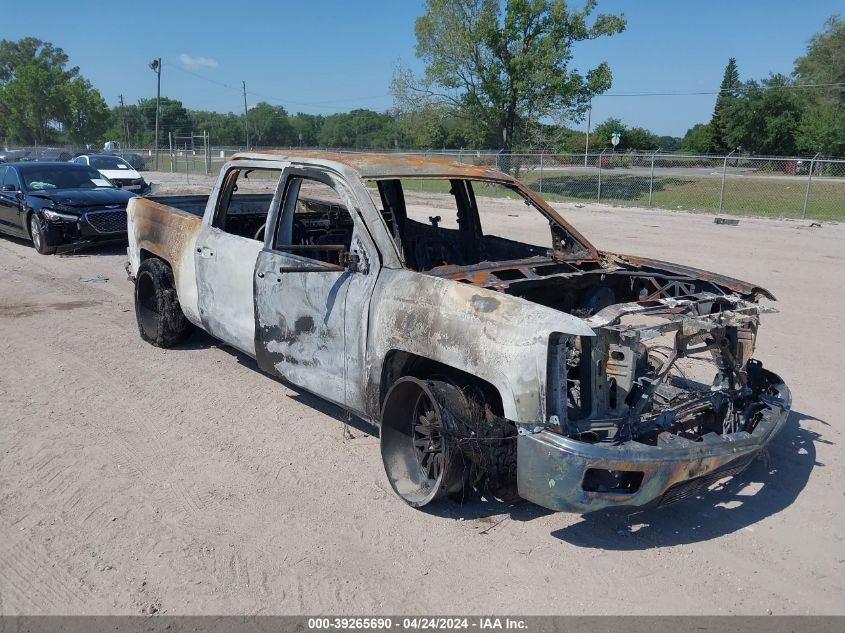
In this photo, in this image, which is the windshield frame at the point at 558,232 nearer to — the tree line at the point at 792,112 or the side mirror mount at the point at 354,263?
the side mirror mount at the point at 354,263

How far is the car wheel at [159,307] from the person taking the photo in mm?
6355

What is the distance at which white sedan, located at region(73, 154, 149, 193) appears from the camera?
20266 mm

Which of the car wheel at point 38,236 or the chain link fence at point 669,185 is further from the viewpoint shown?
the chain link fence at point 669,185

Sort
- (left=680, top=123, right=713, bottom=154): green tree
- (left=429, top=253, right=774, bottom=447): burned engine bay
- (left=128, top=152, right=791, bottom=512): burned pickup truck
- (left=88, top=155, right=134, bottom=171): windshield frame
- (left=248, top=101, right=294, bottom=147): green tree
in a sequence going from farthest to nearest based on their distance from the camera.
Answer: (left=248, top=101, right=294, bottom=147): green tree < (left=680, top=123, right=713, bottom=154): green tree < (left=88, top=155, right=134, bottom=171): windshield frame < (left=429, top=253, right=774, bottom=447): burned engine bay < (left=128, top=152, right=791, bottom=512): burned pickup truck

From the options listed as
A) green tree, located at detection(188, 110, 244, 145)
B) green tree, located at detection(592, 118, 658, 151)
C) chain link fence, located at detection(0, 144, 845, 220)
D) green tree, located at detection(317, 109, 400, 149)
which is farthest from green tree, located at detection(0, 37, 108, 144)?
green tree, located at detection(592, 118, 658, 151)

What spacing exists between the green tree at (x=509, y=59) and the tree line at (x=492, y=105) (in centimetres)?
5

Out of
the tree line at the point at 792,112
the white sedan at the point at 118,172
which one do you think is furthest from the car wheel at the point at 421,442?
the tree line at the point at 792,112

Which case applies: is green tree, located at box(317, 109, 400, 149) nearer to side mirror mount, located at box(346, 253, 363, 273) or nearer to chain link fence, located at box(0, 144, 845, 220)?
chain link fence, located at box(0, 144, 845, 220)

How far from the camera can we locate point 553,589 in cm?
323

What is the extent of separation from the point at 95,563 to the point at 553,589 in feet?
7.06

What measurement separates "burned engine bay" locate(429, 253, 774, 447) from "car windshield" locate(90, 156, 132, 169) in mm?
21806

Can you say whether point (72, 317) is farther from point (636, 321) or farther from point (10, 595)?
point (636, 321)

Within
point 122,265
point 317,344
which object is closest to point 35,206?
point 122,265

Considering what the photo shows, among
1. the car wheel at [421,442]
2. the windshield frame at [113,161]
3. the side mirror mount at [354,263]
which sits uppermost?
the windshield frame at [113,161]
